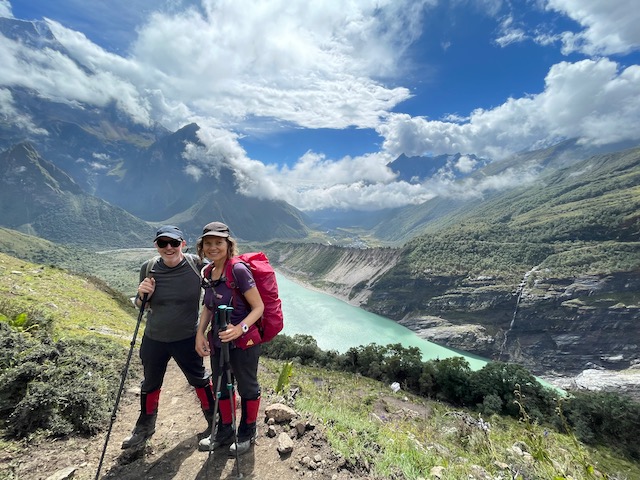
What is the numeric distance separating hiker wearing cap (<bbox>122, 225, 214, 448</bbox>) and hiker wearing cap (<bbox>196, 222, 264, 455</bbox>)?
0.32m

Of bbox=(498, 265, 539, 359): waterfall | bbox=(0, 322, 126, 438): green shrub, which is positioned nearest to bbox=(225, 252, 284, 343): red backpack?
bbox=(0, 322, 126, 438): green shrub

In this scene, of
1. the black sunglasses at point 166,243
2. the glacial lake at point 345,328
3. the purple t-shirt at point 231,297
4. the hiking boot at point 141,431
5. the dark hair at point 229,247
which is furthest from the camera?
the glacial lake at point 345,328

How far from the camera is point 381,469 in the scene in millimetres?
4586

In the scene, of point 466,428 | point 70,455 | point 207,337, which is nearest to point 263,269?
point 207,337

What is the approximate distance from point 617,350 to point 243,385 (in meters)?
107

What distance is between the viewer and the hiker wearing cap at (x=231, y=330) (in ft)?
14.0

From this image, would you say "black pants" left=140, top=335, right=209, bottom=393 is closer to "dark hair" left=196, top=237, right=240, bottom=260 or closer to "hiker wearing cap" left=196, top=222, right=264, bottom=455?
"hiker wearing cap" left=196, top=222, right=264, bottom=455

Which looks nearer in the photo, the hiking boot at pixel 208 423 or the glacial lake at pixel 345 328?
the hiking boot at pixel 208 423

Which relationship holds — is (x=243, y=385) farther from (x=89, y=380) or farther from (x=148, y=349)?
(x=89, y=380)

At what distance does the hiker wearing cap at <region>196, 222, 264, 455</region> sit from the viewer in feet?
14.0

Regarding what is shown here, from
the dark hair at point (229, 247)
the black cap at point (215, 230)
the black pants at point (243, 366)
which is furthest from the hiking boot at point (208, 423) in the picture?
the black cap at point (215, 230)

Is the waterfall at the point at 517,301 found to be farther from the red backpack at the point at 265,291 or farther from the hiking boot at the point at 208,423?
the red backpack at the point at 265,291

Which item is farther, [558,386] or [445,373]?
[558,386]

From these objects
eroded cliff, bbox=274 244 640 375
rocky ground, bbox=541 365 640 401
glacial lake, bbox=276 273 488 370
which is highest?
eroded cliff, bbox=274 244 640 375
